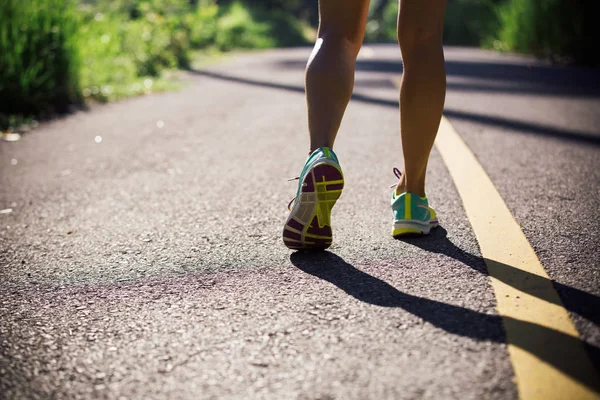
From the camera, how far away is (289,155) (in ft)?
13.3

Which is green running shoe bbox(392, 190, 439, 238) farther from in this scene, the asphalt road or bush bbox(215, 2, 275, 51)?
bush bbox(215, 2, 275, 51)

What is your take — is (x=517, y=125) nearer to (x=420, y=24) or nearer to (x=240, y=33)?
(x=420, y=24)

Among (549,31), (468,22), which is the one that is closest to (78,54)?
(549,31)

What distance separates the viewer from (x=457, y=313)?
5.46 ft

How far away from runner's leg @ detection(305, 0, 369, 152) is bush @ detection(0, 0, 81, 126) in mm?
4093

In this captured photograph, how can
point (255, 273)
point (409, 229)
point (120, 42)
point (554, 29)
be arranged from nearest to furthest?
point (255, 273), point (409, 229), point (120, 42), point (554, 29)

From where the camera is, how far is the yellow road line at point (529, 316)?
1.31m

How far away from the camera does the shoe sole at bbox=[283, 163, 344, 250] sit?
2.06m

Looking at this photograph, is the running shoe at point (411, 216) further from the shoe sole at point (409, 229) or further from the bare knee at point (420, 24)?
the bare knee at point (420, 24)

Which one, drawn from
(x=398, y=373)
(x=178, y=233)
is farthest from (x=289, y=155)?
(x=398, y=373)

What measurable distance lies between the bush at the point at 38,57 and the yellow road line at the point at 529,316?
446 cm

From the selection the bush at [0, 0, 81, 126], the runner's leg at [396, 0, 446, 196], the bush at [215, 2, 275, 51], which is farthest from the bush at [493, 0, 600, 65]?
the runner's leg at [396, 0, 446, 196]

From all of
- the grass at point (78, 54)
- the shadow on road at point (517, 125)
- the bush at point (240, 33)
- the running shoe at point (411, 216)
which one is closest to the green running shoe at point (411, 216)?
the running shoe at point (411, 216)

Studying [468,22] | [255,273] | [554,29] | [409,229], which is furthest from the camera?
[468,22]
